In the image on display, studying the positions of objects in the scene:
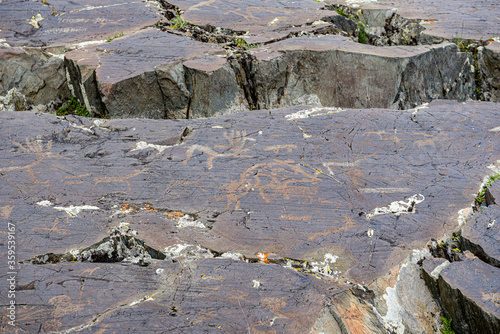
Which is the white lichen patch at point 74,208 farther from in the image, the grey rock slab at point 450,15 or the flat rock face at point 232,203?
the grey rock slab at point 450,15

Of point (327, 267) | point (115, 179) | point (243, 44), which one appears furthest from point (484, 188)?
point (243, 44)

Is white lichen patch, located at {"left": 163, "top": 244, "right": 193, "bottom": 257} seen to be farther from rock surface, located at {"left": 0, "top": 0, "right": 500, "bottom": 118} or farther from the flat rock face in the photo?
rock surface, located at {"left": 0, "top": 0, "right": 500, "bottom": 118}

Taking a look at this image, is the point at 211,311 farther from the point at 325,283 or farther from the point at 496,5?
the point at 496,5

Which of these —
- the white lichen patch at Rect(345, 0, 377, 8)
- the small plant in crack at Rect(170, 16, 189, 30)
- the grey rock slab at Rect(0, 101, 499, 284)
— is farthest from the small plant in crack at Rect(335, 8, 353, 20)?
the grey rock slab at Rect(0, 101, 499, 284)

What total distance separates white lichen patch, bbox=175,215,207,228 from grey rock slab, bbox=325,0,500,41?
3.72 meters

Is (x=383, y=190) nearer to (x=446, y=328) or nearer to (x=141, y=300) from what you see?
(x=446, y=328)

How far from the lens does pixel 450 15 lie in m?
5.12

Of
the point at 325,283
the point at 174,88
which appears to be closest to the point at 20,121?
the point at 174,88

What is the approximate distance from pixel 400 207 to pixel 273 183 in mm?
771

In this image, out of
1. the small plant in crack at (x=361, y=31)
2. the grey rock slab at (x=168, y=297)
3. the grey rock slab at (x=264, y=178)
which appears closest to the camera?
the grey rock slab at (x=168, y=297)

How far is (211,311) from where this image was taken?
1.84 meters

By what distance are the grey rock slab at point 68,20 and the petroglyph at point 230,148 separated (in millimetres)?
2508

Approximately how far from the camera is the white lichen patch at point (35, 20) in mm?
5032

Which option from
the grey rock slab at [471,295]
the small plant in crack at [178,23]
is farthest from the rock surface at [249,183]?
the small plant in crack at [178,23]
